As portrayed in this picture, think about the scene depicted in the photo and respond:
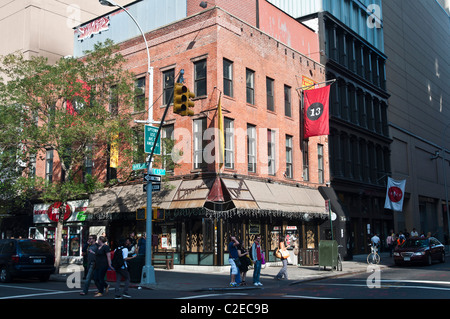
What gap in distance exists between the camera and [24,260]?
58.9ft

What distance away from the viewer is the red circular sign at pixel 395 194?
36656 mm

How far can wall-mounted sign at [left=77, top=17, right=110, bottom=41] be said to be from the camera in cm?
3156

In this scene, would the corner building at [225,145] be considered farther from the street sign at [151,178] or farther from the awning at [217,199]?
the street sign at [151,178]

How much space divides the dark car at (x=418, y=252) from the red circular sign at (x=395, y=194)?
1067 cm

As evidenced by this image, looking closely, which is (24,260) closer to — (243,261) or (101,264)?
(101,264)

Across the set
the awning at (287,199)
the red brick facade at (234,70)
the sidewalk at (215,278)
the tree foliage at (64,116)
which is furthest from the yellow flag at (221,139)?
the sidewalk at (215,278)

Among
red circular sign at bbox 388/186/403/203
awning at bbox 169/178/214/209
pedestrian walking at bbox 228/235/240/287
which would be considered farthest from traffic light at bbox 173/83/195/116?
red circular sign at bbox 388/186/403/203

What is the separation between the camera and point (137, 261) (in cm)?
1791

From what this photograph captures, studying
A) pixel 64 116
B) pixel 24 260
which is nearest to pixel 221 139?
pixel 64 116

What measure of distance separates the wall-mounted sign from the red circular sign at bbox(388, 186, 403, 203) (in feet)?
80.2

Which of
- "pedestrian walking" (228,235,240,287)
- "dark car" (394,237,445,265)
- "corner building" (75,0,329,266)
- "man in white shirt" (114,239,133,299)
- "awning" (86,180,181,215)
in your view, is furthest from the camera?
"dark car" (394,237,445,265)

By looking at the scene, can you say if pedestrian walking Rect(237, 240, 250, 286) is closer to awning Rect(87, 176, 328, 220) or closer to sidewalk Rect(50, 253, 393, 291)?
sidewalk Rect(50, 253, 393, 291)
